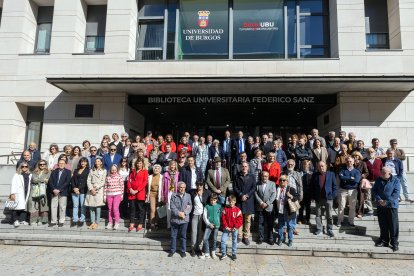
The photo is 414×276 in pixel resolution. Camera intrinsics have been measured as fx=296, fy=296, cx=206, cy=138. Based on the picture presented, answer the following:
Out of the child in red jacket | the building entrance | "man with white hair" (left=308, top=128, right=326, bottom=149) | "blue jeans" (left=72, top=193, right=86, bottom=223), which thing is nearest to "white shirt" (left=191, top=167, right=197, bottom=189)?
the child in red jacket

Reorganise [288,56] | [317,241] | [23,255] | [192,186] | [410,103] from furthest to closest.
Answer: [288,56], [410,103], [192,186], [317,241], [23,255]

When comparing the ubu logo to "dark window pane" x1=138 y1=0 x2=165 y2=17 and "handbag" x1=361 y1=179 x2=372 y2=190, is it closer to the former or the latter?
"dark window pane" x1=138 y1=0 x2=165 y2=17

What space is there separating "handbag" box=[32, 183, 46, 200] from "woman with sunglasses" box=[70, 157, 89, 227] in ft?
2.66

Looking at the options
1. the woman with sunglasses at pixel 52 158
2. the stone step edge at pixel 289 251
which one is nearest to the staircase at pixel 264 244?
the stone step edge at pixel 289 251

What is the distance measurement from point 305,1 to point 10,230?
1491 cm

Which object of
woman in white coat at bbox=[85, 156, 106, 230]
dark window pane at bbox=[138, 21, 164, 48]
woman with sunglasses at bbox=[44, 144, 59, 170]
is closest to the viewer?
woman in white coat at bbox=[85, 156, 106, 230]

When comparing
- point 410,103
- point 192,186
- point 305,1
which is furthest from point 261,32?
point 192,186

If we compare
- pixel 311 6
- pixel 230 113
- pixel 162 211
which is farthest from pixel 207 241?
pixel 311 6

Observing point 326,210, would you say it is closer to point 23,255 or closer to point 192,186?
point 192,186

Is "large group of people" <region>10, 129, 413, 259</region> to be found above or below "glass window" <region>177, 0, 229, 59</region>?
below

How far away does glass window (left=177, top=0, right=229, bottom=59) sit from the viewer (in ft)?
45.4

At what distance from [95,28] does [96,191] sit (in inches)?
384

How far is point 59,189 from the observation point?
27.6 feet

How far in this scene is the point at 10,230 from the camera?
8453 mm
